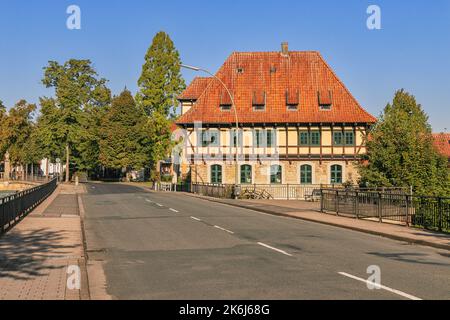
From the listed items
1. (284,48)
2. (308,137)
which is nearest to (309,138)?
(308,137)

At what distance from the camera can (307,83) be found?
4838 cm

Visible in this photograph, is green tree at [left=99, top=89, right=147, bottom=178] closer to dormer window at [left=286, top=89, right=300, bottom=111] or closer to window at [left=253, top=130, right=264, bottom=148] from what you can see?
window at [left=253, top=130, right=264, bottom=148]

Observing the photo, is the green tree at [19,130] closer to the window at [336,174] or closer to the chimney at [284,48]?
the chimney at [284,48]

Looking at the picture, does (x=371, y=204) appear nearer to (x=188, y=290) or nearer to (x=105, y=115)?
(x=188, y=290)

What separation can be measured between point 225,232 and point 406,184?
19744 millimetres

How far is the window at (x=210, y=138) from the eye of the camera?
4644cm

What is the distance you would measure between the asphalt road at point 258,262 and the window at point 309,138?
2721 cm

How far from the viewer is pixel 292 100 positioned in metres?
46.9

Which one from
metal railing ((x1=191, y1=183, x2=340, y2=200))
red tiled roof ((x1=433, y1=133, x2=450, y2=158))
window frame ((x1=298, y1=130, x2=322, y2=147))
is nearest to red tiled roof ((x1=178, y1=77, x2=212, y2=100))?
metal railing ((x1=191, y1=183, x2=340, y2=200))

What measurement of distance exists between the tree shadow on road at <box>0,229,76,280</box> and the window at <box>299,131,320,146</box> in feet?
104

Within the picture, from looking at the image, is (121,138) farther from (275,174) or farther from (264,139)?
(275,174)

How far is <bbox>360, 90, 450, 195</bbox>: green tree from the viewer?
33.4m

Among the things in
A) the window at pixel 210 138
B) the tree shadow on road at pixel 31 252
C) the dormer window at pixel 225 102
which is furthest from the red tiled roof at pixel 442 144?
the tree shadow on road at pixel 31 252
